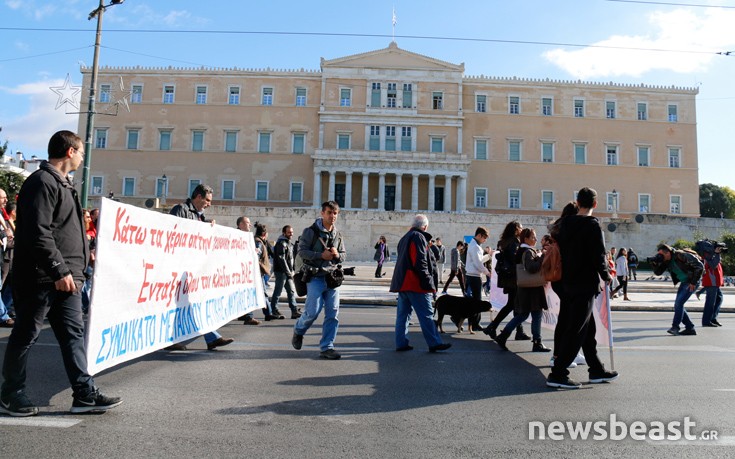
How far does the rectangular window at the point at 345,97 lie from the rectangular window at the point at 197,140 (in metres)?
13.4

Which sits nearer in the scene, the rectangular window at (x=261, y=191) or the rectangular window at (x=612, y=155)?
the rectangular window at (x=261, y=191)

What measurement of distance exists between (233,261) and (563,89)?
49.0 m

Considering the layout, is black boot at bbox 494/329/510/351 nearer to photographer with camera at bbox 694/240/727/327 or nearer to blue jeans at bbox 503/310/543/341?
blue jeans at bbox 503/310/543/341

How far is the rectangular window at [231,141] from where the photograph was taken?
48688 mm

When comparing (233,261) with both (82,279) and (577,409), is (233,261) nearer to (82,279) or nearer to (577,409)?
(82,279)

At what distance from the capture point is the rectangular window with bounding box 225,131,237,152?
160ft

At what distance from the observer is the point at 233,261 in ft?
23.9

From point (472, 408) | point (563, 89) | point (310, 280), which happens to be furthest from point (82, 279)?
point (563, 89)

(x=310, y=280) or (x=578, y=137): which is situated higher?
(x=578, y=137)

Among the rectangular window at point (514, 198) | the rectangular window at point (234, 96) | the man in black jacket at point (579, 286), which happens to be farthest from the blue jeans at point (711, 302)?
the rectangular window at point (234, 96)

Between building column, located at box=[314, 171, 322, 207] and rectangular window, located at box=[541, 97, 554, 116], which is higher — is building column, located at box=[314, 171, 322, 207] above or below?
below

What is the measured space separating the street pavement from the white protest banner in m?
0.39

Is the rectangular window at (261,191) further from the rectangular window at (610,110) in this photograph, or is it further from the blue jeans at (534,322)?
the blue jeans at (534,322)

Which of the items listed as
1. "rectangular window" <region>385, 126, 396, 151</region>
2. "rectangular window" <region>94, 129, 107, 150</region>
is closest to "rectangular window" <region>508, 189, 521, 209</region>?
"rectangular window" <region>385, 126, 396, 151</region>
